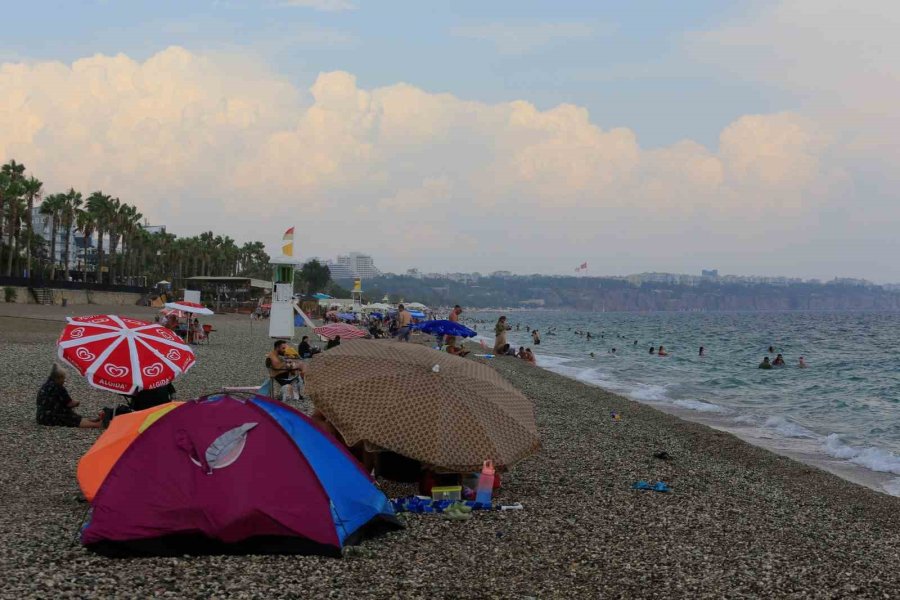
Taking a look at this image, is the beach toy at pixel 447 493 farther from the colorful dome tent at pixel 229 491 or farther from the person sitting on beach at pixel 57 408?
the person sitting on beach at pixel 57 408

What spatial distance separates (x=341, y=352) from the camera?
8.36 metres

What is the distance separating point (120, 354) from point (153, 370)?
1.39ft

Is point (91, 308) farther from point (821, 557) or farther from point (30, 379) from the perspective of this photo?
point (821, 557)

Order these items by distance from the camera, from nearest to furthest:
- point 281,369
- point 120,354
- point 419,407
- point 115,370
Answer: point 419,407, point 115,370, point 120,354, point 281,369

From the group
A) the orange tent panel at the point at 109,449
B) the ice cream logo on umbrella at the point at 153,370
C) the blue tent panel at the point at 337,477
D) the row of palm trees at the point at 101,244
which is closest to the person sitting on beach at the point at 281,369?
the ice cream logo on umbrella at the point at 153,370

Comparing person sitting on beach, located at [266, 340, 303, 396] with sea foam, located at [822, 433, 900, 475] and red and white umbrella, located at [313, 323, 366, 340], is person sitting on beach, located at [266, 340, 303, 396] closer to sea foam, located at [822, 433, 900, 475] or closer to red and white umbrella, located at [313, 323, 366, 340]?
red and white umbrella, located at [313, 323, 366, 340]

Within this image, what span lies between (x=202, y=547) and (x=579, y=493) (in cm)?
441

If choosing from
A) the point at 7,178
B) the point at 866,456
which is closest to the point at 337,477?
the point at 866,456

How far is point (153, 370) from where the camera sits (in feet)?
32.2

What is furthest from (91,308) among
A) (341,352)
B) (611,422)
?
(341,352)

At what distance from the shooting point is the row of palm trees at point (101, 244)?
55125mm

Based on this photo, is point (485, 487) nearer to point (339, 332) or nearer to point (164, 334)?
point (164, 334)

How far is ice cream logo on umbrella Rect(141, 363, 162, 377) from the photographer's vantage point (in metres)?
9.75

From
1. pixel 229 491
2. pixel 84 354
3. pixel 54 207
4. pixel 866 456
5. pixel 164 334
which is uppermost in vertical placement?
pixel 54 207
